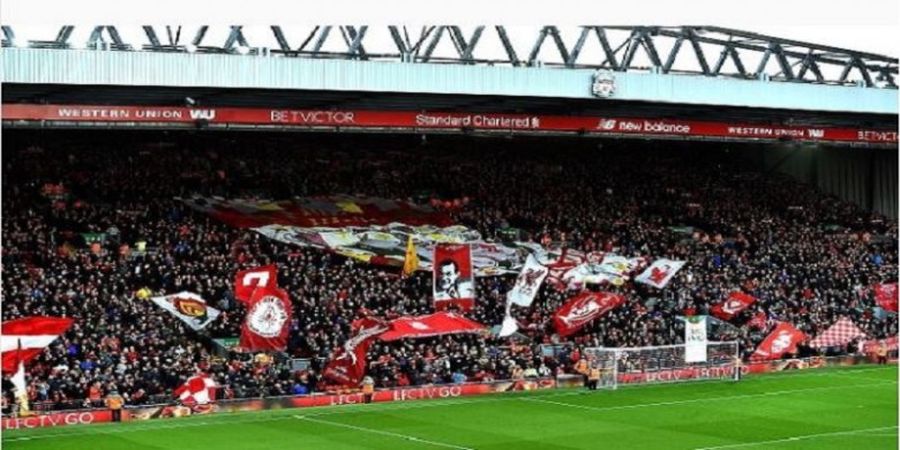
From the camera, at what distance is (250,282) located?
34.3m

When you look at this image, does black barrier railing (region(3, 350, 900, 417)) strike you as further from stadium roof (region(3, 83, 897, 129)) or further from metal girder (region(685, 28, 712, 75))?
metal girder (region(685, 28, 712, 75))

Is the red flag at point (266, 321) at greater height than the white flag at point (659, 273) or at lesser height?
lesser

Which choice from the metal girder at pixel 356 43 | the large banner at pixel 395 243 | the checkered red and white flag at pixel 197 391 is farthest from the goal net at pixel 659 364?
the checkered red and white flag at pixel 197 391

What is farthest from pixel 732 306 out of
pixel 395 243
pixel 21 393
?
pixel 21 393

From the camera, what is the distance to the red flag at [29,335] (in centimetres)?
2859

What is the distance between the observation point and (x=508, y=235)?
45531 millimetres

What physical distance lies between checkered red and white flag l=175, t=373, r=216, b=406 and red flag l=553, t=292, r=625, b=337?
12.1 metres

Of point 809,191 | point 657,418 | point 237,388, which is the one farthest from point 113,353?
point 809,191

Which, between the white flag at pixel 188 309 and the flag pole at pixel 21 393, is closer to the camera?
the flag pole at pixel 21 393

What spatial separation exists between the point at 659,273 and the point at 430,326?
1073cm

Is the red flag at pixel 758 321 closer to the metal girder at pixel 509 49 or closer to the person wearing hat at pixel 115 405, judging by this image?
the metal girder at pixel 509 49

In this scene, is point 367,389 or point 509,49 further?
point 509,49

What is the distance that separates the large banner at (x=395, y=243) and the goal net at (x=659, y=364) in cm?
507

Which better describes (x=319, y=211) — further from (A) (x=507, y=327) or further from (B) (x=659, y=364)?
(B) (x=659, y=364)
